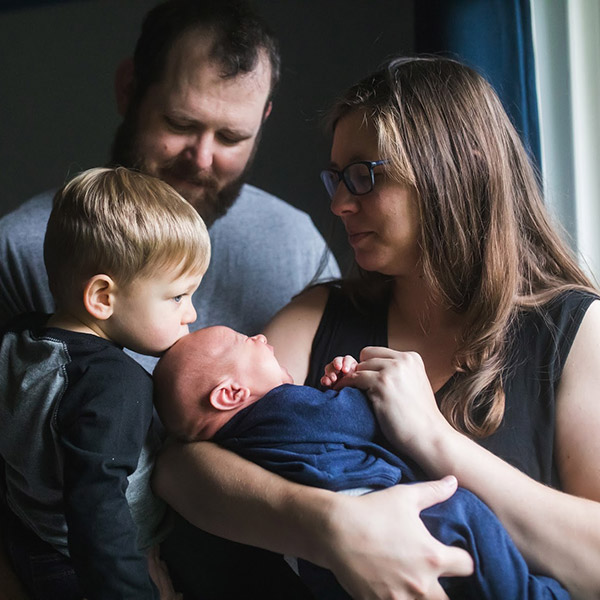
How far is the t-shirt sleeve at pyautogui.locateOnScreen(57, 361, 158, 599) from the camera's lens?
1.41m

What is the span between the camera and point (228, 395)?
1.60 metres

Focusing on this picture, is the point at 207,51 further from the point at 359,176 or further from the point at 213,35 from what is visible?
the point at 359,176

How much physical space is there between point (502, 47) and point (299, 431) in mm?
1394

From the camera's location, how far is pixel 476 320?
1.82m

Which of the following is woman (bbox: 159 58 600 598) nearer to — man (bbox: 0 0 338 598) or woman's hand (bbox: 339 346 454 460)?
woman's hand (bbox: 339 346 454 460)

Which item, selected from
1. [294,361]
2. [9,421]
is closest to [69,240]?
[9,421]

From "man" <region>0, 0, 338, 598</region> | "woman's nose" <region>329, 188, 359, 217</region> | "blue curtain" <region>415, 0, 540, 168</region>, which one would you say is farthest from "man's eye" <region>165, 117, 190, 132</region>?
"blue curtain" <region>415, 0, 540, 168</region>

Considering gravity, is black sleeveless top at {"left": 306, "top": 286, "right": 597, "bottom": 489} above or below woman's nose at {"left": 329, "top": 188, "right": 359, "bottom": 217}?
below

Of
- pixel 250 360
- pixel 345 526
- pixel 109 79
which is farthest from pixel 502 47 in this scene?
pixel 109 79

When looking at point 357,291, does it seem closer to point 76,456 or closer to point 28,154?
point 76,456

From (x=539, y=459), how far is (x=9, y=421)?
1169 mm

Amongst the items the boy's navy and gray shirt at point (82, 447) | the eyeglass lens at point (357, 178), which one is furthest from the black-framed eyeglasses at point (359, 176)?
the boy's navy and gray shirt at point (82, 447)

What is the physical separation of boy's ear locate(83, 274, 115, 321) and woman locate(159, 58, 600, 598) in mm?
368

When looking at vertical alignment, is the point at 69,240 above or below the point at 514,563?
above
